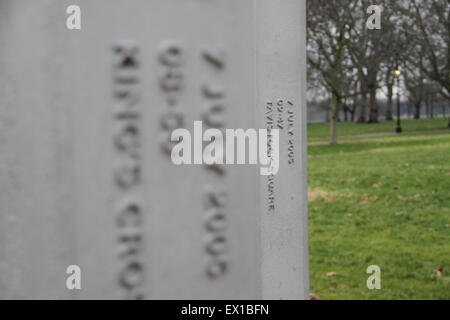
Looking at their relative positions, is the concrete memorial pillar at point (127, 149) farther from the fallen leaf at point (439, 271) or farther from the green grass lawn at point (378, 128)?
the green grass lawn at point (378, 128)

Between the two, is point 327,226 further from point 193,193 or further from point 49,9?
point 49,9

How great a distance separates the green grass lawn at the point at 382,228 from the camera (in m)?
4.25

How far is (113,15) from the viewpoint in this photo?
166 cm

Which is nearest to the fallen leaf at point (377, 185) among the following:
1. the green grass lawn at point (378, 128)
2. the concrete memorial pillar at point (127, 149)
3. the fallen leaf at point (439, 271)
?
the fallen leaf at point (439, 271)

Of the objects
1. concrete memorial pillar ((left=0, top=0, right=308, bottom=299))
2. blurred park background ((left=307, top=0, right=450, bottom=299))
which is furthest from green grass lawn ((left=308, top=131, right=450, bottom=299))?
concrete memorial pillar ((left=0, top=0, right=308, bottom=299))

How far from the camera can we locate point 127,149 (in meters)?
1.70

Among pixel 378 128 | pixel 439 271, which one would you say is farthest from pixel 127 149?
pixel 378 128

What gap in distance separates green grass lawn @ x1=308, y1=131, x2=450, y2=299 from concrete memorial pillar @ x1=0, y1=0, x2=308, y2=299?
8.43ft

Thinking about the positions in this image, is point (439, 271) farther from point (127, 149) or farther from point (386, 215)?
point (127, 149)

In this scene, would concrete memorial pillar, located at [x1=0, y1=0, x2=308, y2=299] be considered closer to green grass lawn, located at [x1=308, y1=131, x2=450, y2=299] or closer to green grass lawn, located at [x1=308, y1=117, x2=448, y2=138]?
green grass lawn, located at [x1=308, y1=131, x2=450, y2=299]

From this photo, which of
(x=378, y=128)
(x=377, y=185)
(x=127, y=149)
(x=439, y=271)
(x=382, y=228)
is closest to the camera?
(x=127, y=149)

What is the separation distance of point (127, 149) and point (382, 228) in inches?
194

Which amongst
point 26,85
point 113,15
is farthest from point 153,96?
point 26,85

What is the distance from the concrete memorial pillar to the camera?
1.62 m
